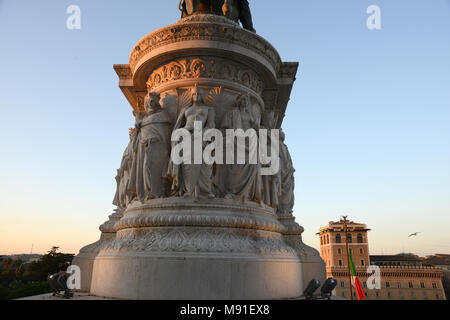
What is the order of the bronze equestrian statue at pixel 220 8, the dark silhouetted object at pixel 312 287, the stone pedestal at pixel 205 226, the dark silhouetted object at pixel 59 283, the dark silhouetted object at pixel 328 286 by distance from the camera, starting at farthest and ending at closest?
the bronze equestrian statue at pixel 220 8, the dark silhouetted object at pixel 59 283, the dark silhouetted object at pixel 328 286, the dark silhouetted object at pixel 312 287, the stone pedestal at pixel 205 226

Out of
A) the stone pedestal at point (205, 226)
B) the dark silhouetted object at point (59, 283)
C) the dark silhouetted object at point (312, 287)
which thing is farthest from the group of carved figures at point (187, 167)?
the dark silhouetted object at point (59, 283)

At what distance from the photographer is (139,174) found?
654cm

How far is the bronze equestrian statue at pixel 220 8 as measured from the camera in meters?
8.91

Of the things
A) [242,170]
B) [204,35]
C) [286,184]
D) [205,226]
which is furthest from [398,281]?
[204,35]

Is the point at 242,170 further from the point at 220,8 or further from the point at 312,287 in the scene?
the point at 220,8

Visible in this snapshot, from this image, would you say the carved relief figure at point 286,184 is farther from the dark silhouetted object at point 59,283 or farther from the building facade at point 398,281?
the building facade at point 398,281

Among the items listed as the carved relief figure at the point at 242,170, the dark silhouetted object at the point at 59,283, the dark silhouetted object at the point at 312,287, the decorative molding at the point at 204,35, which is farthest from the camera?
the decorative molding at the point at 204,35

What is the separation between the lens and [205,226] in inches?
224

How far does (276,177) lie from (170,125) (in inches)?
115

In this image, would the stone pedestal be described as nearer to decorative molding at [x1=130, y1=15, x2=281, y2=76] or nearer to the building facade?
decorative molding at [x1=130, y1=15, x2=281, y2=76]

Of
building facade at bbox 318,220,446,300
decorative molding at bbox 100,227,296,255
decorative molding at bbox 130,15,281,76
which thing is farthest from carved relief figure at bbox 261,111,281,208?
building facade at bbox 318,220,446,300

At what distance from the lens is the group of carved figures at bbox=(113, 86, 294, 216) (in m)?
6.06
